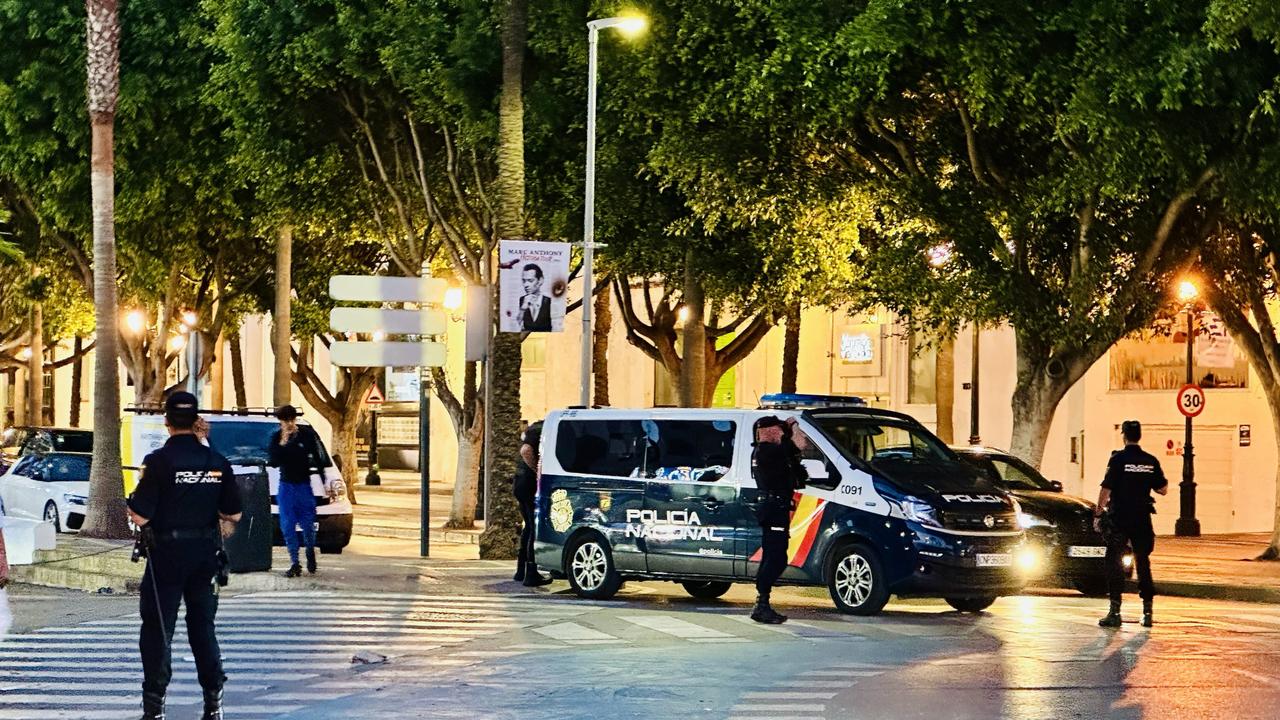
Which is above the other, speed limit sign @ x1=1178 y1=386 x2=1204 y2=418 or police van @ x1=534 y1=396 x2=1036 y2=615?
speed limit sign @ x1=1178 y1=386 x2=1204 y2=418

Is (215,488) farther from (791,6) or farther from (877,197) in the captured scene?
(877,197)

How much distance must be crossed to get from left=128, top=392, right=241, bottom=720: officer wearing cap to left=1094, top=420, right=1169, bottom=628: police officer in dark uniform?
873cm

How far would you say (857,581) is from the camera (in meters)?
17.5

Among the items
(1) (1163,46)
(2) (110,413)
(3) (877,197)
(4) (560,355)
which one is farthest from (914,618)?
(4) (560,355)

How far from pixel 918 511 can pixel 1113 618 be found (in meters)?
1.89

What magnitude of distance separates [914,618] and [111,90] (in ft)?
46.6

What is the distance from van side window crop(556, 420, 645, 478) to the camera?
19234 millimetres

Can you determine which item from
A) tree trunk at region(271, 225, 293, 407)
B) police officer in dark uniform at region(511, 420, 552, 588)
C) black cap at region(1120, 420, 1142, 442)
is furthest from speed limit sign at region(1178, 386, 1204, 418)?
black cap at region(1120, 420, 1142, 442)

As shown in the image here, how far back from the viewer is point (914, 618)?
17.3 m

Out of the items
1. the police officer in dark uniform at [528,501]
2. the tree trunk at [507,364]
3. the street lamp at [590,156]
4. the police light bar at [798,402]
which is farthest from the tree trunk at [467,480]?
the police light bar at [798,402]

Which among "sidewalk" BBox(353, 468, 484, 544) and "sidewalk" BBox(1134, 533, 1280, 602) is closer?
"sidewalk" BBox(1134, 533, 1280, 602)

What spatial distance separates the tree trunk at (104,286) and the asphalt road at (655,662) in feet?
22.4

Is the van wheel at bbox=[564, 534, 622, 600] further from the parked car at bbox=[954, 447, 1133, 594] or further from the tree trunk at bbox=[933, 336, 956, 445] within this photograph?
the tree trunk at bbox=[933, 336, 956, 445]

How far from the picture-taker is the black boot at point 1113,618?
16422mm
